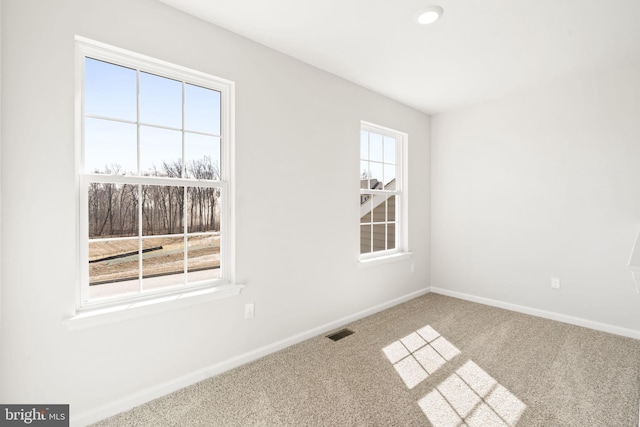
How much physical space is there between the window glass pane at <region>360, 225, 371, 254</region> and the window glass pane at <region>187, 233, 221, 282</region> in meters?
1.76

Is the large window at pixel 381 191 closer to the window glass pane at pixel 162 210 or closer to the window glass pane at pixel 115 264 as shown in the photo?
the window glass pane at pixel 162 210

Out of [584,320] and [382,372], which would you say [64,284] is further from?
[584,320]

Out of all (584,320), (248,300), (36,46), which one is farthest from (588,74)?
(36,46)

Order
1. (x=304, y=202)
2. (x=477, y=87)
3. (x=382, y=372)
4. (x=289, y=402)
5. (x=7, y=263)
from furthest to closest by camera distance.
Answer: (x=477, y=87), (x=304, y=202), (x=382, y=372), (x=289, y=402), (x=7, y=263)

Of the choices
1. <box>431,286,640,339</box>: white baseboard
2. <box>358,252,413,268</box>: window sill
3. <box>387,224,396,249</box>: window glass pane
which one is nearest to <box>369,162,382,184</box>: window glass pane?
<box>387,224,396,249</box>: window glass pane

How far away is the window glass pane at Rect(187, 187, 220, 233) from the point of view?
2.26 meters

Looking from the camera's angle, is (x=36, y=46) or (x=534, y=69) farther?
(x=534, y=69)

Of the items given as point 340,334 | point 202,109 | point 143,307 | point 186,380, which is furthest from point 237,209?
point 340,334

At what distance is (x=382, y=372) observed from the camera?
2.29 metres

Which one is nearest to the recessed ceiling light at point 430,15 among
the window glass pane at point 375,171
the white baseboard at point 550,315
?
the window glass pane at point 375,171

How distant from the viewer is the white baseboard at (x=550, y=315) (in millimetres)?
2962

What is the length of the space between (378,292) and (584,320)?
211 cm

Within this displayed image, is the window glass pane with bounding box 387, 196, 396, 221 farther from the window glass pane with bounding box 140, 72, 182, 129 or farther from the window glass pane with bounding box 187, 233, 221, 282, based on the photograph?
the window glass pane with bounding box 140, 72, 182, 129

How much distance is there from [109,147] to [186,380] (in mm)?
1639
